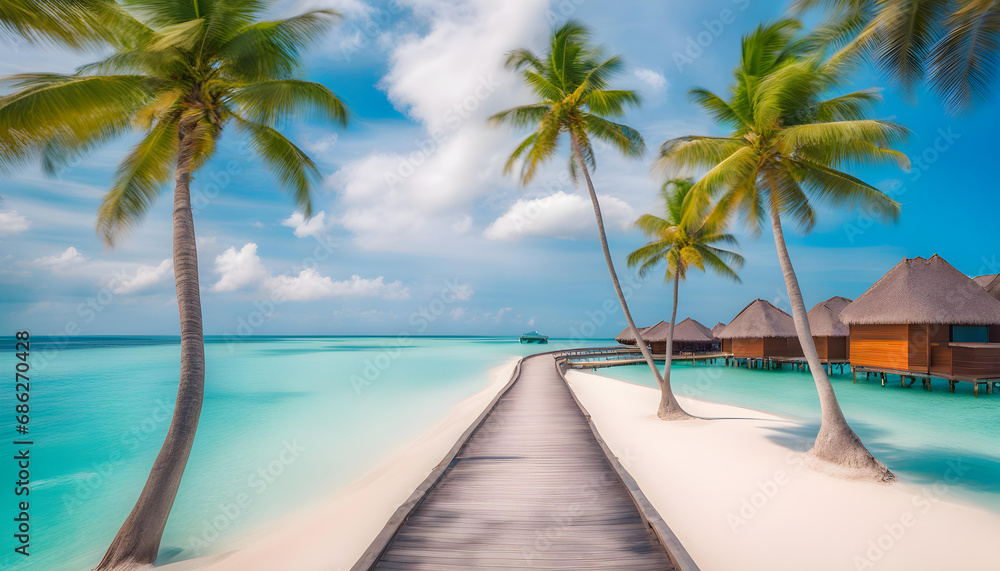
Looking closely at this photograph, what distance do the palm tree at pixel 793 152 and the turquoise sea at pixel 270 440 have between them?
97.9 inches

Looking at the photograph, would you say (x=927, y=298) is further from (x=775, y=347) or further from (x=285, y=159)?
(x=285, y=159)

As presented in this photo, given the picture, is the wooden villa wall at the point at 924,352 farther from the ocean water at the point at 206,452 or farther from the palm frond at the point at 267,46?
the palm frond at the point at 267,46

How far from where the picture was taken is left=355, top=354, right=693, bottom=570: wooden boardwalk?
136 inches

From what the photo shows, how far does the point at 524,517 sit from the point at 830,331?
25.3 meters

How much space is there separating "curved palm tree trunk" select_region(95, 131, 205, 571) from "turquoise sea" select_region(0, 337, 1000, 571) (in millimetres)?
946

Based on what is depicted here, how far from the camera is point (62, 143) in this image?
474cm

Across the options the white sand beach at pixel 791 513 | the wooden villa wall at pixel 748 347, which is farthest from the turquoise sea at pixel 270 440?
the wooden villa wall at pixel 748 347

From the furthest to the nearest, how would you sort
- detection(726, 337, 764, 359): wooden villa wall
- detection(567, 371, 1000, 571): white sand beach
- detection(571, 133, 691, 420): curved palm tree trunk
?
detection(726, 337, 764, 359): wooden villa wall, detection(571, 133, 691, 420): curved palm tree trunk, detection(567, 371, 1000, 571): white sand beach

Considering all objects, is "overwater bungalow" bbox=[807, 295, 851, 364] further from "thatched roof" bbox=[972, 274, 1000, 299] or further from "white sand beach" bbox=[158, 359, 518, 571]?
"white sand beach" bbox=[158, 359, 518, 571]

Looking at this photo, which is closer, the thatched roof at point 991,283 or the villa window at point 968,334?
the villa window at point 968,334

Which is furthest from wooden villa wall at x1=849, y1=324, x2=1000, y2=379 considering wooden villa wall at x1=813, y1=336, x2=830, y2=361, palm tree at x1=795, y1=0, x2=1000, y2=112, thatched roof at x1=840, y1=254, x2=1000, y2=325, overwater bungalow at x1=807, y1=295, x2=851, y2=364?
palm tree at x1=795, y1=0, x2=1000, y2=112

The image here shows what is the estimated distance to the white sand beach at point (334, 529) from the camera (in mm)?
4688

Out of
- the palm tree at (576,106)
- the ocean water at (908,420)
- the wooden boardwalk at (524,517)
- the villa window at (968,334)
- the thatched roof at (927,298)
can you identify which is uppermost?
the palm tree at (576,106)

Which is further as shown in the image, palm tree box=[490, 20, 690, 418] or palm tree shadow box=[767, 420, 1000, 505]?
palm tree box=[490, 20, 690, 418]
